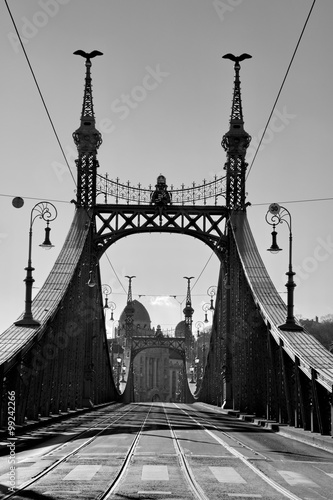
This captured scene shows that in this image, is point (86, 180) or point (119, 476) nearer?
point (119, 476)

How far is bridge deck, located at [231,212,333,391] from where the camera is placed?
2650 centimetres

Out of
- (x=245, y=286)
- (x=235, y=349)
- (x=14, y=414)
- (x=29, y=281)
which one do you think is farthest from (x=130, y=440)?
(x=235, y=349)

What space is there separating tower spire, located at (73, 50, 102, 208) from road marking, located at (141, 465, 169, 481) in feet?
103

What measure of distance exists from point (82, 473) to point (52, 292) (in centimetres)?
2172

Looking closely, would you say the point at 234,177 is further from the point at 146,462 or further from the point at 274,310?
the point at 146,462

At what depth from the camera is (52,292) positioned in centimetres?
3731

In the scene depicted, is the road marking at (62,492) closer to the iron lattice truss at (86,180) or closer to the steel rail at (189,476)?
the steel rail at (189,476)

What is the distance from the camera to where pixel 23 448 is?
21.4m

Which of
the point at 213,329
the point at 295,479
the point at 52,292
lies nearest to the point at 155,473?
the point at 295,479

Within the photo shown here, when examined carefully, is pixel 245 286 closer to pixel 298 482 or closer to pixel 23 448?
pixel 23 448

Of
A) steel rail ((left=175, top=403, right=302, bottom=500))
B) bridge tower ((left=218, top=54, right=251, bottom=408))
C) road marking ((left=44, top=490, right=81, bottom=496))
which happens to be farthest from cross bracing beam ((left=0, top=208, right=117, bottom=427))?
road marking ((left=44, top=490, right=81, bottom=496))

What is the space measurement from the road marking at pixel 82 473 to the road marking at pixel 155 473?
88cm

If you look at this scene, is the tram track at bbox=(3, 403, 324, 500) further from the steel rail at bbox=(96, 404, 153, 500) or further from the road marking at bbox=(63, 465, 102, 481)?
the road marking at bbox=(63, 465, 102, 481)

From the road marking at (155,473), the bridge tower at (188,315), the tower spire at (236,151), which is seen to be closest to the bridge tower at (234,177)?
the tower spire at (236,151)
